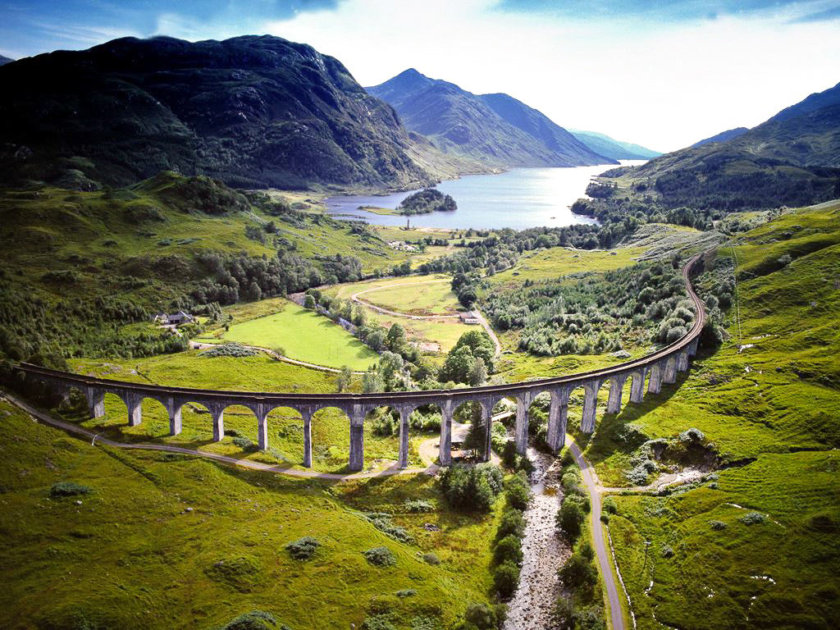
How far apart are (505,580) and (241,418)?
47139 millimetres

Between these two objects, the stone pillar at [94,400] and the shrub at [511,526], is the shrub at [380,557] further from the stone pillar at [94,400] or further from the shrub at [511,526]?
the stone pillar at [94,400]

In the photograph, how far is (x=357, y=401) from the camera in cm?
6438

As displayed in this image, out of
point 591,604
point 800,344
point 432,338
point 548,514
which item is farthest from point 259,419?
point 800,344

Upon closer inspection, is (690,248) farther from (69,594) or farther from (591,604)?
(69,594)

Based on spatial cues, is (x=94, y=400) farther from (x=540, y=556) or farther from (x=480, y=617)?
(x=540, y=556)

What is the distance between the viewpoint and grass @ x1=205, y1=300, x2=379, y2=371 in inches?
4345

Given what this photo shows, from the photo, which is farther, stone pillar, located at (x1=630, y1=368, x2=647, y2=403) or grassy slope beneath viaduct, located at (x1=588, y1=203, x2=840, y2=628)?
stone pillar, located at (x1=630, y1=368, x2=647, y2=403)

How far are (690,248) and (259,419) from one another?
475 ft

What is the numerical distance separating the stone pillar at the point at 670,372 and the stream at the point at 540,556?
30361mm

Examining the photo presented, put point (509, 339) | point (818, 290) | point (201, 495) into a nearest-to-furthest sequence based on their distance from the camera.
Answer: point (201, 495) → point (818, 290) → point (509, 339)

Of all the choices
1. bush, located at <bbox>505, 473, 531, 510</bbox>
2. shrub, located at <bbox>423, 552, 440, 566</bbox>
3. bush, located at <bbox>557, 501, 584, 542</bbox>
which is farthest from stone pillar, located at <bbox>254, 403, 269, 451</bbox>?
bush, located at <bbox>557, 501, 584, 542</bbox>

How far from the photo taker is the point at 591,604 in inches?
1832

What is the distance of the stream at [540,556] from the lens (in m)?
46.6

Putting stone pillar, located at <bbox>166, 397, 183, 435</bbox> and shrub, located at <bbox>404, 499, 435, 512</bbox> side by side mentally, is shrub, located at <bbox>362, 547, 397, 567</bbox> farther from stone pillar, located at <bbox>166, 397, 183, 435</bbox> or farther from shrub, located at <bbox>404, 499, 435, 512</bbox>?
stone pillar, located at <bbox>166, 397, 183, 435</bbox>
